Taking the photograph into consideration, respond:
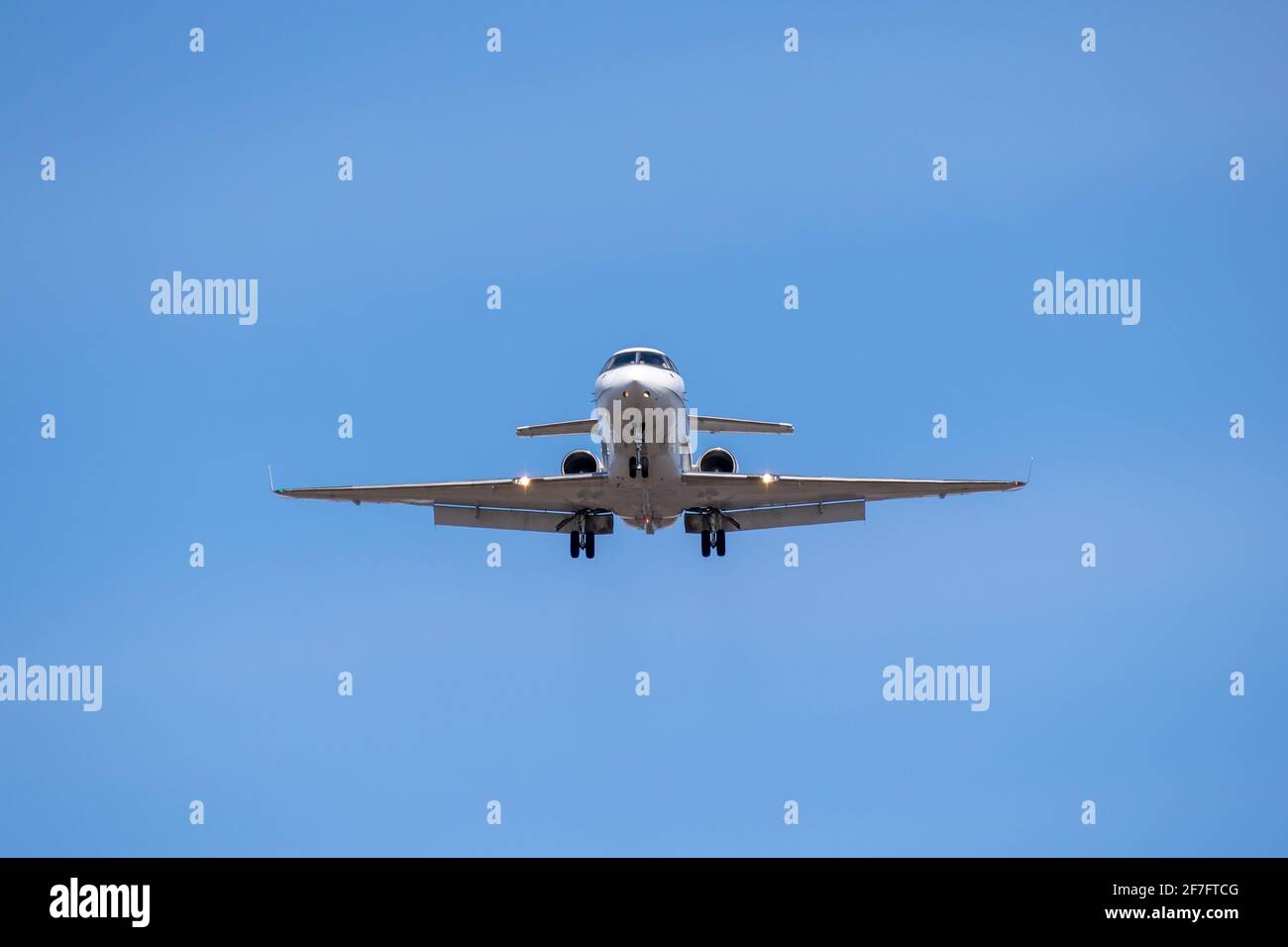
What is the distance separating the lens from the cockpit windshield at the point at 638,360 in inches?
1361

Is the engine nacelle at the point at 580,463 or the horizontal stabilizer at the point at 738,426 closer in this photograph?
the engine nacelle at the point at 580,463

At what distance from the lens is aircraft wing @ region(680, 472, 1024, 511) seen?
35.3 meters

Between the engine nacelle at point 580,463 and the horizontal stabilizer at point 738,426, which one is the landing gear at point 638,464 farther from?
the horizontal stabilizer at point 738,426

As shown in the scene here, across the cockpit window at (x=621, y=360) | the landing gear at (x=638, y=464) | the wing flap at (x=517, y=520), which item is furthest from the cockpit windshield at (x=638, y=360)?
the wing flap at (x=517, y=520)

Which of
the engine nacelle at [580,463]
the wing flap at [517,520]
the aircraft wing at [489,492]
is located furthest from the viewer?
the wing flap at [517,520]

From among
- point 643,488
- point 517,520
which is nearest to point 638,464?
point 643,488

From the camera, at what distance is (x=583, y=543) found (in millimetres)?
38562

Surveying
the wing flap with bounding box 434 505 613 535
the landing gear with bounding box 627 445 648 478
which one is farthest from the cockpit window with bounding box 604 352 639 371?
the wing flap with bounding box 434 505 613 535

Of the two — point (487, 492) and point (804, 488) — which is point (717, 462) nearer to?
point (804, 488)

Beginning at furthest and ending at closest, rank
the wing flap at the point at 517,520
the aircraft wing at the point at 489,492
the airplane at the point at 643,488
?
the wing flap at the point at 517,520
the aircraft wing at the point at 489,492
the airplane at the point at 643,488

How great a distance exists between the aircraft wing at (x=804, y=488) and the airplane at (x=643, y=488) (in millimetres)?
21
